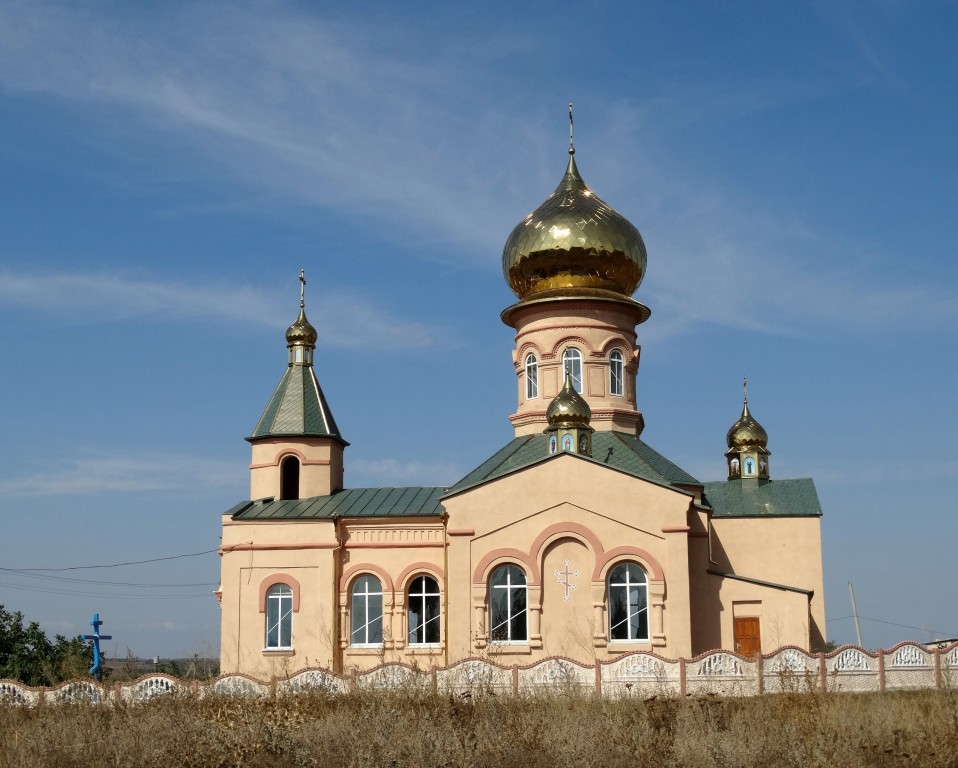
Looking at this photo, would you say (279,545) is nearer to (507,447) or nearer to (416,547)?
(416,547)

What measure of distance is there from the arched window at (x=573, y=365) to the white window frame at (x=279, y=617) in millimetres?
7187

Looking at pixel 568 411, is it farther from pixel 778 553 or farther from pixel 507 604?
pixel 778 553

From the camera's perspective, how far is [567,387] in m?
22.6

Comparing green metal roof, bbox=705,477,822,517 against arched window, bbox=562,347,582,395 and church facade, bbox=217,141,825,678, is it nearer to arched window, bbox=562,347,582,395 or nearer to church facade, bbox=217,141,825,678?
church facade, bbox=217,141,825,678

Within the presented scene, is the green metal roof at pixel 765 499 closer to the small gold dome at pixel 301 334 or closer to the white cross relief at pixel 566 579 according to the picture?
the white cross relief at pixel 566 579

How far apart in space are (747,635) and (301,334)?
10963 mm

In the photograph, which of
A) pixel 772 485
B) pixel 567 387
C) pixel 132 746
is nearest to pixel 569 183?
pixel 567 387

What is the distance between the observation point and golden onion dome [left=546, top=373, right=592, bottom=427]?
22.1 meters

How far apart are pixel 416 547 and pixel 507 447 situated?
2975mm

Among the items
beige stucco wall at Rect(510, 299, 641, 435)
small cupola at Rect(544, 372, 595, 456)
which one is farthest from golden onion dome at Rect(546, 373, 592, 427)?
beige stucco wall at Rect(510, 299, 641, 435)

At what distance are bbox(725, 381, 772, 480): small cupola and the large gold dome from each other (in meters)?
4.01

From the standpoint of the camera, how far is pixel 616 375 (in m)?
24.7

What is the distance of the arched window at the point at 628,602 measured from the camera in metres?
20.1

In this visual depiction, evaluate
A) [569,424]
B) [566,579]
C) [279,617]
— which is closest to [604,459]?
[569,424]
